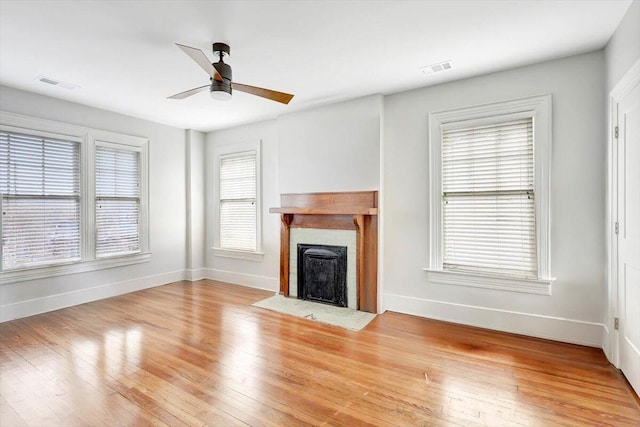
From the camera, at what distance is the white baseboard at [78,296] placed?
3.79 metres

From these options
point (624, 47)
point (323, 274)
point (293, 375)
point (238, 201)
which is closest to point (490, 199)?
point (624, 47)

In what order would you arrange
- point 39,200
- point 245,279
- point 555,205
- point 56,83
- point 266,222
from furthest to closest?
point 245,279 → point 266,222 → point 39,200 → point 56,83 → point 555,205

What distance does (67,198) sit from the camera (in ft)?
13.9

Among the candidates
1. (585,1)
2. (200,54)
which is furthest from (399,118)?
(200,54)

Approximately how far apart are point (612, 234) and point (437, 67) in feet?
7.01

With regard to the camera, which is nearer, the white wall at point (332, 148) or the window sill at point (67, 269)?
the window sill at point (67, 269)

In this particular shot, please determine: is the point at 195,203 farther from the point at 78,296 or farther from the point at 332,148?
the point at 332,148

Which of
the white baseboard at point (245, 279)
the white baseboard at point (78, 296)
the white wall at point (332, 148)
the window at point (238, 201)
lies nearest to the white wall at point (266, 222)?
the white baseboard at point (245, 279)

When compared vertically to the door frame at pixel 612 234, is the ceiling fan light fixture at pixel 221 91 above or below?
above

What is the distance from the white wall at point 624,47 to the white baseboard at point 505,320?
2149 mm

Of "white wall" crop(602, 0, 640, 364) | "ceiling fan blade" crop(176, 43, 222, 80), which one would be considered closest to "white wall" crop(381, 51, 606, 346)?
"white wall" crop(602, 0, 640, 364)

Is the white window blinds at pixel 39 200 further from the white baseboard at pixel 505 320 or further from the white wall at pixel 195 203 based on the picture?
the white baseboard at pixel 505 320

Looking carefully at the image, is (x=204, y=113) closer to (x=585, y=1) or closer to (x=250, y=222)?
(x=250, y=222)

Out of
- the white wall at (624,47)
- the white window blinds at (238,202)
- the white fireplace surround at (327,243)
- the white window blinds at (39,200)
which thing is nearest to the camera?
the white wall at (624,47)
